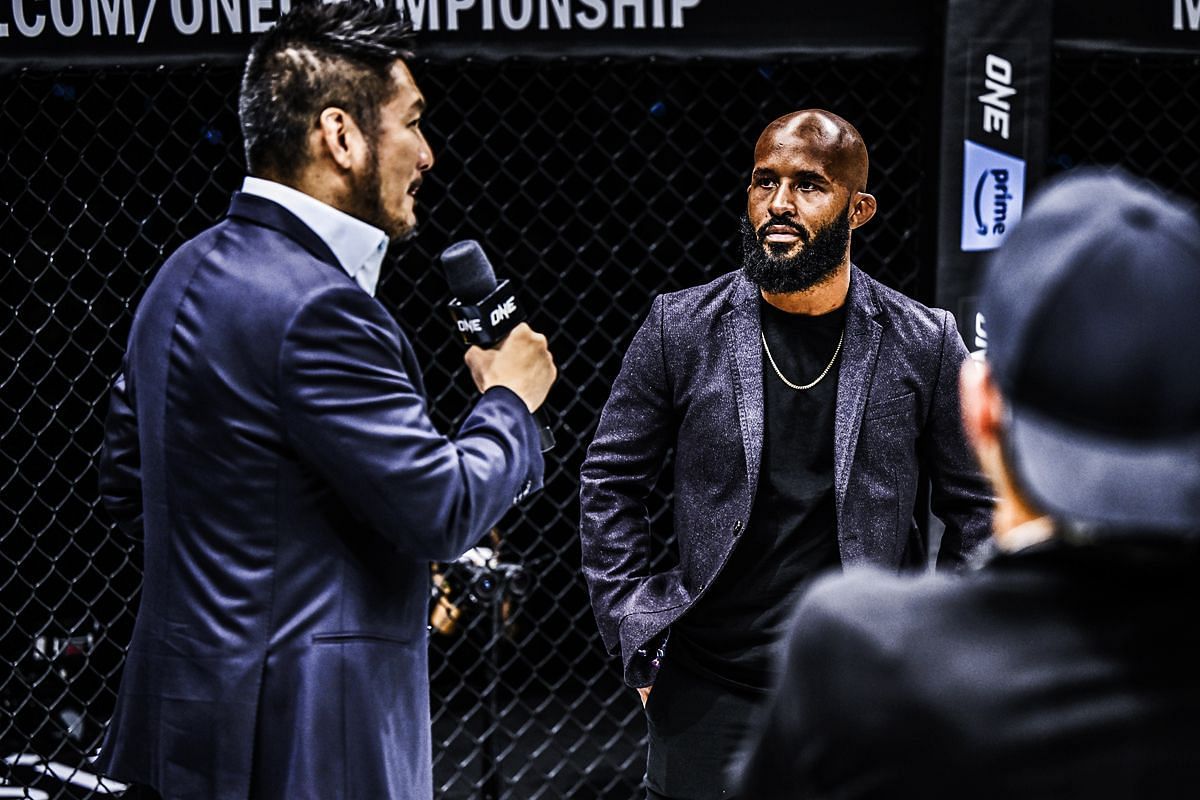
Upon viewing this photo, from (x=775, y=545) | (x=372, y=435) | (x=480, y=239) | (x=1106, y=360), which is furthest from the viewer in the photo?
(x=480, y=239)

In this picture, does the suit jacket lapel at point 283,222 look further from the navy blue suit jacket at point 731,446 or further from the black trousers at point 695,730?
the black trousers at point 695,730

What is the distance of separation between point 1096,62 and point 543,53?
1146 mm

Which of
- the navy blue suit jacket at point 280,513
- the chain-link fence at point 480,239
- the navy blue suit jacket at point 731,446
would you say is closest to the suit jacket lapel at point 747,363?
the navy blue suit jacket at point 731,446

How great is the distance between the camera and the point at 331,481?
122 centimetres

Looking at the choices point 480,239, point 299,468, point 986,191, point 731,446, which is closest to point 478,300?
point 299,468

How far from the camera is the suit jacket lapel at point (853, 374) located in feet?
5.92

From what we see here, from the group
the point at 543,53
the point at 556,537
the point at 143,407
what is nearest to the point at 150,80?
the point at 543,53

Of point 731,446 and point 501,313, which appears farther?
point 731,446

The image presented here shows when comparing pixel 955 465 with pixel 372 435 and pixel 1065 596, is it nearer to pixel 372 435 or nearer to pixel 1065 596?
pixel 372 435

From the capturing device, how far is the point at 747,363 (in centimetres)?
187

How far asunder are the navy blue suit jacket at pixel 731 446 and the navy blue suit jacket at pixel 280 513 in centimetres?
59

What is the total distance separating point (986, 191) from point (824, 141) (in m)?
0.78

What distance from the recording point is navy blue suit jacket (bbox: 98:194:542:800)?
1.21 metres

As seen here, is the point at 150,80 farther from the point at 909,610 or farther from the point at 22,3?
the point at 909,610
